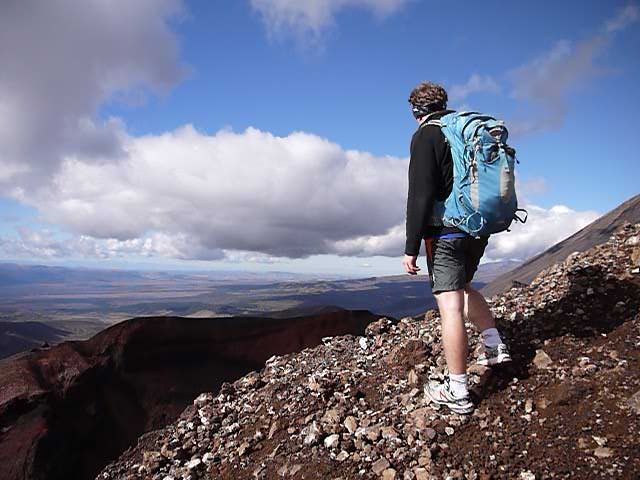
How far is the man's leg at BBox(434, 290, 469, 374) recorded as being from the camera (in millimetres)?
4324

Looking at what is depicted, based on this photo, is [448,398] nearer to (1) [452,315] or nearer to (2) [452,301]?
(1) [452,315]

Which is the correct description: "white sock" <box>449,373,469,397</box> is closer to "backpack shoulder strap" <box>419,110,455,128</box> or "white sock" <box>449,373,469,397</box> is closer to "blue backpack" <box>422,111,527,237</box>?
"blue backpack" <box>422,111,527,237</box>

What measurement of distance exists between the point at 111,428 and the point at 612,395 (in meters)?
6.50

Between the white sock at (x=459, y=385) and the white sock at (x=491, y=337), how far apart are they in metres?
0.95

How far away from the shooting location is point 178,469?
15.6ft

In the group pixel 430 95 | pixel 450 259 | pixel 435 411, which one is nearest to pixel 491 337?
pixel 435 411

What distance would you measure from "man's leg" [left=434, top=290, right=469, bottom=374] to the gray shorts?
112mm

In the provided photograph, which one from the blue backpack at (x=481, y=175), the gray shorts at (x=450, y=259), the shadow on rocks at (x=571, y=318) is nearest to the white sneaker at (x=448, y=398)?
the shadow on rocks at (x=571, y=318)

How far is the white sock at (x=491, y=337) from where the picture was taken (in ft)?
16.6

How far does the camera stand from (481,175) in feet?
13.4

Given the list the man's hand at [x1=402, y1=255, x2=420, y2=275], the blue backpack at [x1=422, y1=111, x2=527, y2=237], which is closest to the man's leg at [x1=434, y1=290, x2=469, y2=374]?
the man's hand at [x1=402, y1=255, x2=420, y2=275]

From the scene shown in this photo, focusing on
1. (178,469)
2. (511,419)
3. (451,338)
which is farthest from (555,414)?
(178,469)

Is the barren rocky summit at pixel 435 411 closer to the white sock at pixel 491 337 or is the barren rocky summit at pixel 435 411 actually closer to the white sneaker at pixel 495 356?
the white sneaker at pixel 495 356

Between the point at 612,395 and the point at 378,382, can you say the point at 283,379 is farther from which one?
the point at 612,395
